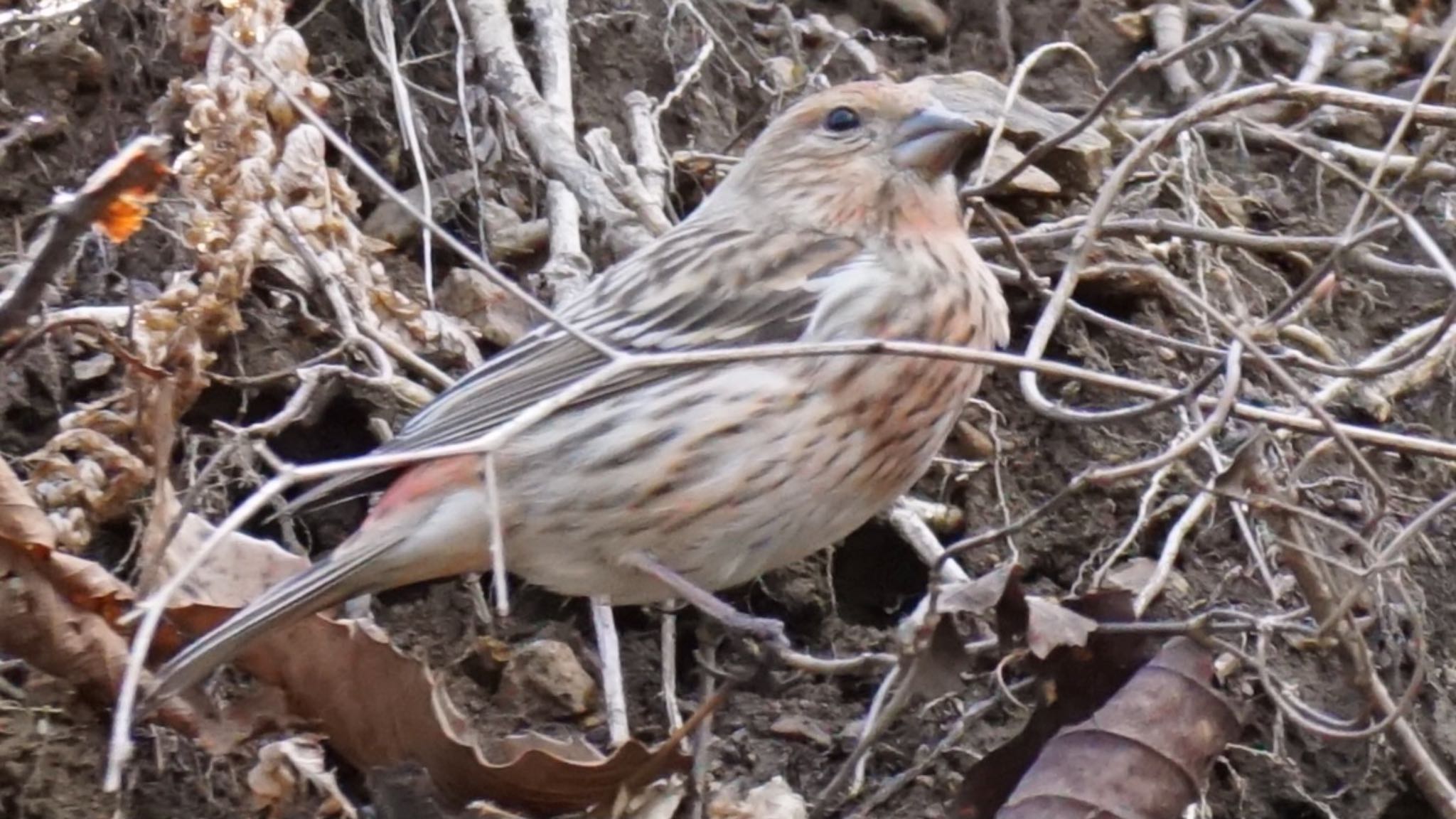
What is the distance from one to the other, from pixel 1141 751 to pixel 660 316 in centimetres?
134

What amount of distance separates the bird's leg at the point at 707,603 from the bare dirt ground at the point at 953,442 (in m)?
0.12

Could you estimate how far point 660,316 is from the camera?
414 centimetres

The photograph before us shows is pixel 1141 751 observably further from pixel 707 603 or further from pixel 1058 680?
pixel 707 603

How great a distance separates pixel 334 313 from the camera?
4266mm

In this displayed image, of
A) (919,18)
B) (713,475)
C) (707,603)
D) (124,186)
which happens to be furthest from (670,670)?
(919,18)

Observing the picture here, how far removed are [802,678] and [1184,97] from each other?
206 centimetres

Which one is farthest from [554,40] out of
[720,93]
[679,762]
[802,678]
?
[679,762]

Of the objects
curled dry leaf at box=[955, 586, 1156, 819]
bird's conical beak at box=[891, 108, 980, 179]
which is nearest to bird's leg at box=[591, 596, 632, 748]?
curled dry leaf at box=[955, 586, 1156, 819]

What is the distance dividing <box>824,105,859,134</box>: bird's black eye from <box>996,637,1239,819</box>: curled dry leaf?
56.7 inches

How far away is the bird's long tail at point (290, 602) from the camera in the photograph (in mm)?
3311

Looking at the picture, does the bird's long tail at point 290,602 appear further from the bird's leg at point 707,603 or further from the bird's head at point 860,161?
the bird's head at point 860,161

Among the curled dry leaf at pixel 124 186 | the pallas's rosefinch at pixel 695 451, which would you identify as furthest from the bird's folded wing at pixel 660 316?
the curled dry leaf at pixel 124 186

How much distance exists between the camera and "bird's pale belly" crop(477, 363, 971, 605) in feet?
12.1

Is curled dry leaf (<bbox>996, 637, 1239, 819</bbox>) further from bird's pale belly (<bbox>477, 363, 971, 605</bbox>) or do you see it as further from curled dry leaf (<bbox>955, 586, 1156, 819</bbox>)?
→ bird's pale belly (<bbox>477, 363, 971, 605</bbox>)
